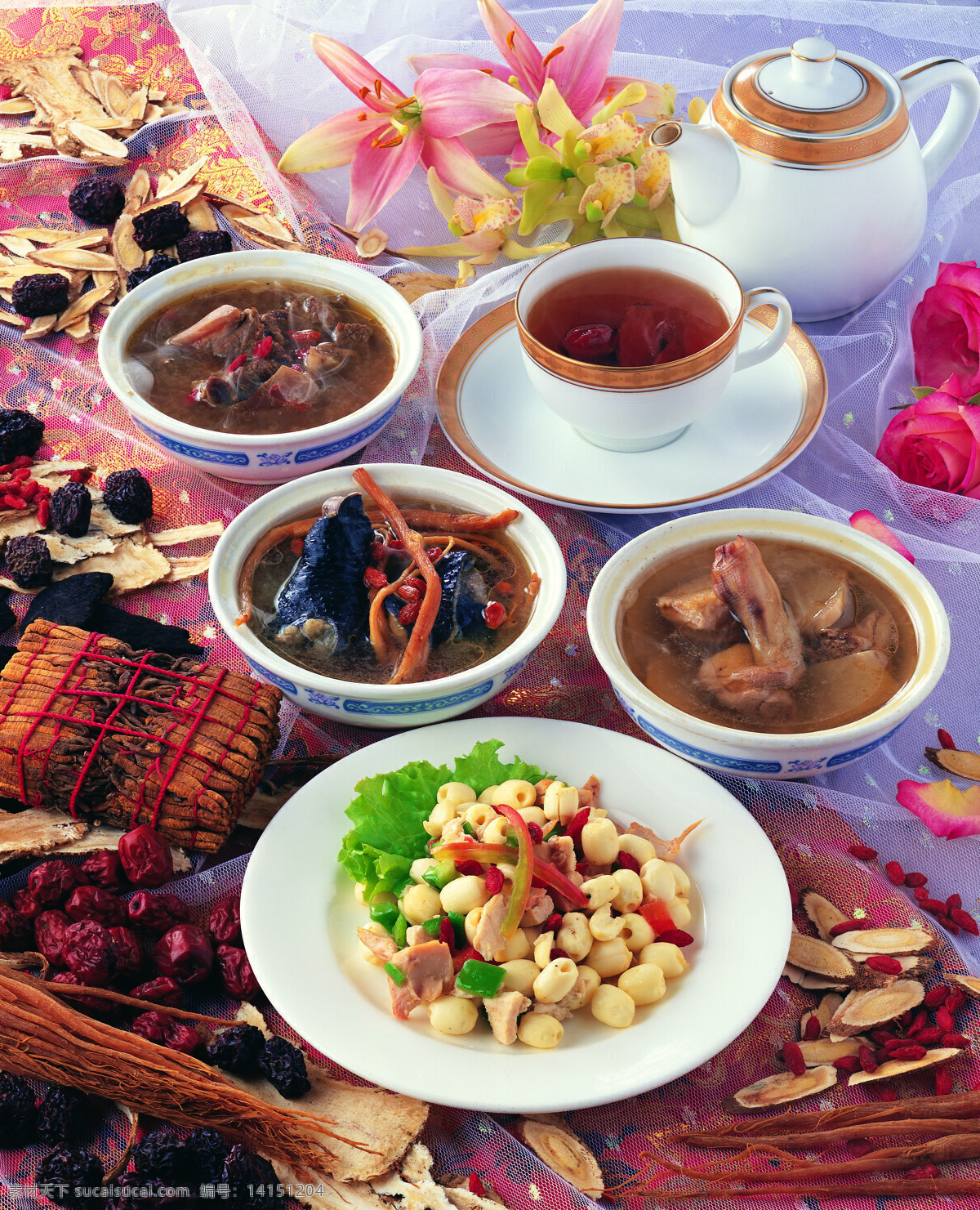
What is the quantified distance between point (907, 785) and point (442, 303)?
1.46 metres

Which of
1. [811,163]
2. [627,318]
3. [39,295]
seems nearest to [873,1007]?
[627,318]

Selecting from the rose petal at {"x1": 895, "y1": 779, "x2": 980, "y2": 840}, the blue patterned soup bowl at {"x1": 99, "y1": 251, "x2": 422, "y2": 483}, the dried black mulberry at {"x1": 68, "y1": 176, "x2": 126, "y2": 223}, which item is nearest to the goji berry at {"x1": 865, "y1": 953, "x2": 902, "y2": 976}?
the rose petal at {"x1": 895, "y1": 779, "x2": 980, "y2": 840}

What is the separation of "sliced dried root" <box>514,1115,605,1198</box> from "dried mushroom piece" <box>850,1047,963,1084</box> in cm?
38

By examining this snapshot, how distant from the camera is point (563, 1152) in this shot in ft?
4.67

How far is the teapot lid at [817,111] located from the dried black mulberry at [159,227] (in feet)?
4.57

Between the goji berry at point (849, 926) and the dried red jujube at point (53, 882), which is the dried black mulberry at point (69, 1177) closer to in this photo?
the dried red jujube at point (53, 882)

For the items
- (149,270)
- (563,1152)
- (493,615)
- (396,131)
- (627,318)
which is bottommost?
(563,1152)

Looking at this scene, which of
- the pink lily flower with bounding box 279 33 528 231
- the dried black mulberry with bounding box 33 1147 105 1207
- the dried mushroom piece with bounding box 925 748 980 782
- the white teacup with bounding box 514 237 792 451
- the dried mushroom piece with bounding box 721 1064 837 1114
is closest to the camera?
the dried black mulberry with bounding box 33 1147 105 1207

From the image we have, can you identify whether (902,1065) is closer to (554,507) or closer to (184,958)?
(184,958)

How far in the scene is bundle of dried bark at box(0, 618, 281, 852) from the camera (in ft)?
5.51

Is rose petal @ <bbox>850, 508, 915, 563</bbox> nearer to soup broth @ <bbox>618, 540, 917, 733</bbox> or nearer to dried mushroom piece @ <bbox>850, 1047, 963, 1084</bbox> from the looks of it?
soup broth @ <bbox>618, 540, 917, 733</bbox>

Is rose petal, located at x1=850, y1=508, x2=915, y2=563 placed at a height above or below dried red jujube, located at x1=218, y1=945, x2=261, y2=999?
above

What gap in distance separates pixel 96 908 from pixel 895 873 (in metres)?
1.24

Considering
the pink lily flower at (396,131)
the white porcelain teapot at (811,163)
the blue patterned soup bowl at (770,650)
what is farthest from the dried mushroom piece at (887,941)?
the pink lily flower at (396,131)
